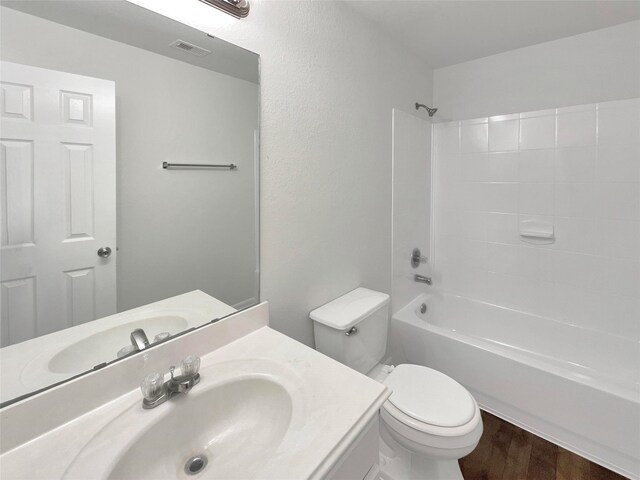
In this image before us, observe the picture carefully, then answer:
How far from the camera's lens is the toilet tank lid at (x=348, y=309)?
4.48 feet

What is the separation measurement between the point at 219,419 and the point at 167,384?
19cm

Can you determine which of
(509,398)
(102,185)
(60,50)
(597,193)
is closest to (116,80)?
(60,50)

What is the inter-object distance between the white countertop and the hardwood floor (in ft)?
3.92

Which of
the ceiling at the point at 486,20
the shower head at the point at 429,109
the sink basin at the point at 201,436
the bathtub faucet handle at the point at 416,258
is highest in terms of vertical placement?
the ceiling at the point at 486,20

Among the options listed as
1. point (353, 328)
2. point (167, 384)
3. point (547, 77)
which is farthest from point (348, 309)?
point (547, 77)

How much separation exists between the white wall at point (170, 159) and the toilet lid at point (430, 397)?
80 centimetres

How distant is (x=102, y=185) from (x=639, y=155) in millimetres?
2651

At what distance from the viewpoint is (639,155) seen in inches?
68.6

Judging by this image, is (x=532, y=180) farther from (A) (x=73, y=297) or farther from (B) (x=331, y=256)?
(A) (x=73, y=297)

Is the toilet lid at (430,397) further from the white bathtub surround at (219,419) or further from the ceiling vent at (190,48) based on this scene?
the ceiling vent at (190,48)

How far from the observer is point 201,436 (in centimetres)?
81

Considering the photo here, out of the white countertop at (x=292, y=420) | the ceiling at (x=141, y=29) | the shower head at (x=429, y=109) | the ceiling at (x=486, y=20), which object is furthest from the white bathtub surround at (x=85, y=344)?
the shower head at (x=429, y=109)

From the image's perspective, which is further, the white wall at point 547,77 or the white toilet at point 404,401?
the white wall at point 547,77

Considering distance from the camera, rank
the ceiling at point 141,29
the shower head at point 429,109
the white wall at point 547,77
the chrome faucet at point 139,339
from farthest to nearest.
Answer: the shower head at point 429,109 → the white wall at point 547,77 → the chrome faucet at point 139,339 → the ceiling at point 141,29
